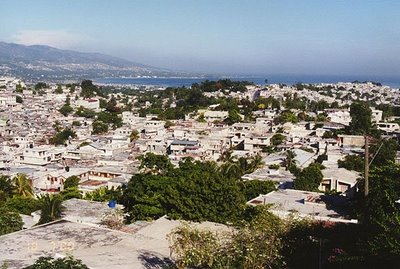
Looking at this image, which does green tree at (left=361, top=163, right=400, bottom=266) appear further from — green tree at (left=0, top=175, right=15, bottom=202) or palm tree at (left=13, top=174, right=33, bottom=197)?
palm tree at (left=13, top=174, right=33, bottom=197)

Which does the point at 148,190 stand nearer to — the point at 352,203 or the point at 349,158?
the point at 352,203

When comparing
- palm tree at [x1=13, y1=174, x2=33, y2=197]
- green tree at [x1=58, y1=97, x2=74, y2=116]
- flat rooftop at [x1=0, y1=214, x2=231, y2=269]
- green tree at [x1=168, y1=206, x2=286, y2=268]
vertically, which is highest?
green tree at [x1=168, y1=206, x2=286, y2=268]

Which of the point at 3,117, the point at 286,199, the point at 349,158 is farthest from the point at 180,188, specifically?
the point at 3,117

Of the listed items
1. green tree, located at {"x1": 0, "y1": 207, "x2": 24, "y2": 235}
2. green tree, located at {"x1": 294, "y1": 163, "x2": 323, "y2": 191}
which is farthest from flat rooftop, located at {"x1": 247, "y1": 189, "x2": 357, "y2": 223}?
green tree, located at {"x1": 0, "y1": 207, "x2": 24, "y2": 235}

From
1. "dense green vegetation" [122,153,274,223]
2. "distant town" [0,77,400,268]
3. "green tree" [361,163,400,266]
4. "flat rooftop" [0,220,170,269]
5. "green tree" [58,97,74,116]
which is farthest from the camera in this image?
"green tree" [58,97,74,116]

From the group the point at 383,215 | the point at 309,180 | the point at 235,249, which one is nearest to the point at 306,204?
the point at 309,180

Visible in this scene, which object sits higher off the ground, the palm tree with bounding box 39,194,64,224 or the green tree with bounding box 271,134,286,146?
the palm tree with bounding box 39,194,64,224
